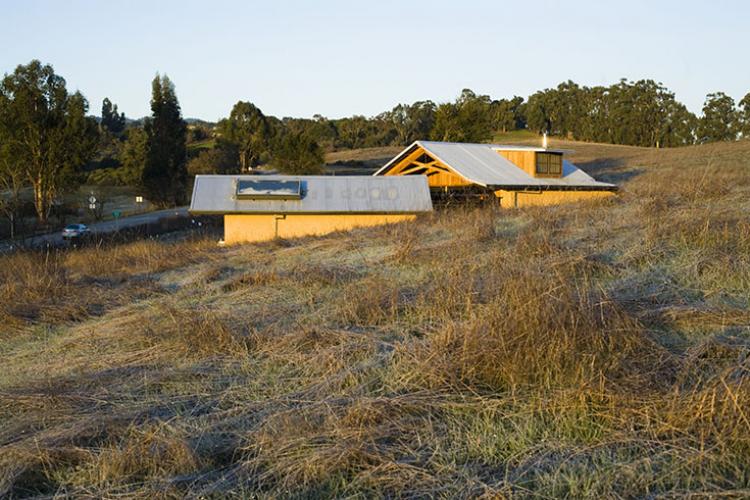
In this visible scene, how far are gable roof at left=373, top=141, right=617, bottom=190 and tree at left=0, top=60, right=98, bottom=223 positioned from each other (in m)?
22.3

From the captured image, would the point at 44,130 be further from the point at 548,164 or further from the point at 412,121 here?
the point at 412,121

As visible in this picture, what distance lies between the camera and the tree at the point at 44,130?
40.2 metres

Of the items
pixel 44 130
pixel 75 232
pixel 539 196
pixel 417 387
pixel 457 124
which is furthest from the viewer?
pixel 457 124

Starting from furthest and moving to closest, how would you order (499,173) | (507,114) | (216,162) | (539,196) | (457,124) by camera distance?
(507,114), (216,162), (457,124), (499,173), (539,196)

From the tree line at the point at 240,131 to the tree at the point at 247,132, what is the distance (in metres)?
0.10

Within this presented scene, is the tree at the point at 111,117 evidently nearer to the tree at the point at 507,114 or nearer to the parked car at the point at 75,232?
the tree at the point at 507,114

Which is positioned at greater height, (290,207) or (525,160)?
(525,160)

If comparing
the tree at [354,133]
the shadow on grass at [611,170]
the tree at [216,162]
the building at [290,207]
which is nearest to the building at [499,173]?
the building at [290,207]

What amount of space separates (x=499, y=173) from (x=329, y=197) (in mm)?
8044

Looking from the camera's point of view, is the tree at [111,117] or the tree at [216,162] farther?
the tree at [111,117]

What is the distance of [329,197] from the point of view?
24.3 meters

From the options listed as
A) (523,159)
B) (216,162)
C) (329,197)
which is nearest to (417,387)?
(329,197)

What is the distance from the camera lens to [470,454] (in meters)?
4.26

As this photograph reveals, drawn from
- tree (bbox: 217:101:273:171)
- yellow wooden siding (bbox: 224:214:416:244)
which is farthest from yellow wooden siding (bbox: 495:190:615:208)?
tree (bbox: 217:101:273:171)
